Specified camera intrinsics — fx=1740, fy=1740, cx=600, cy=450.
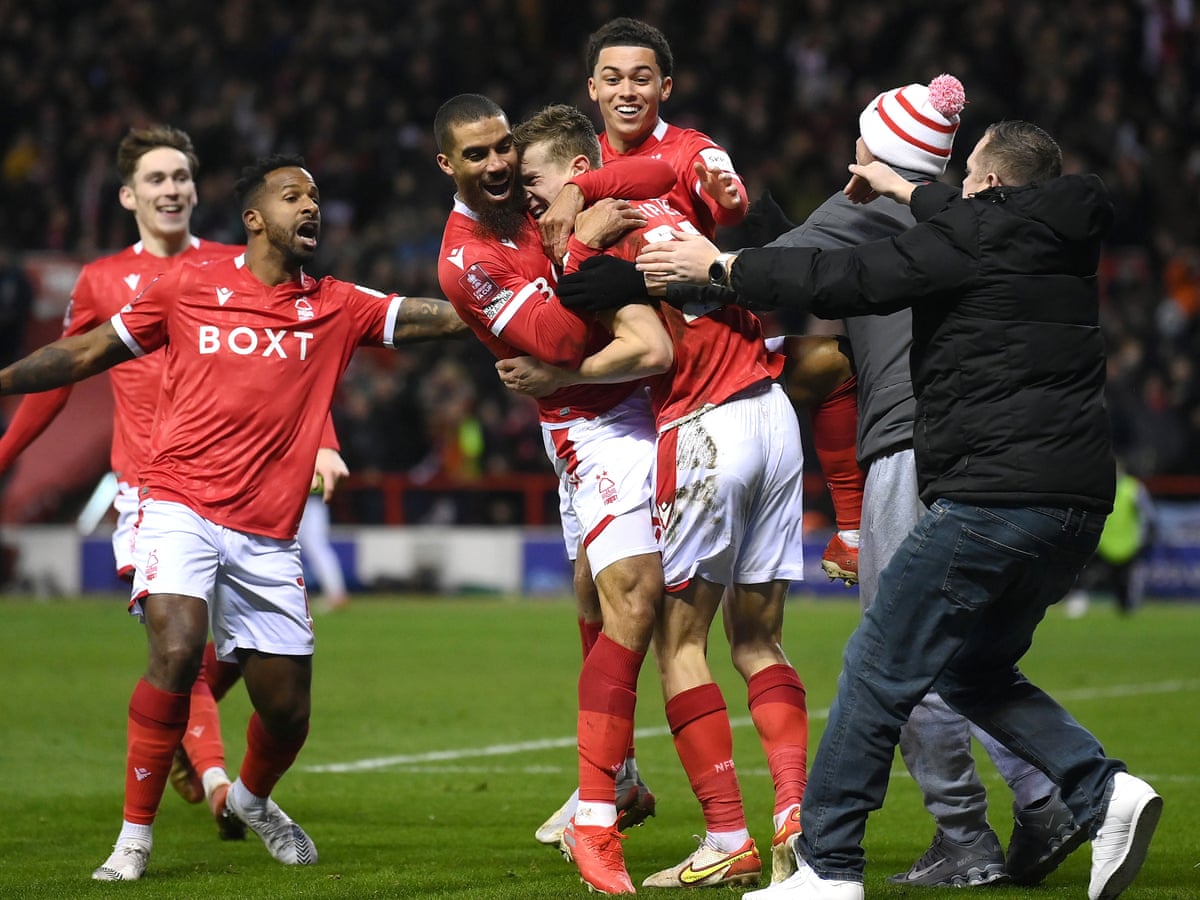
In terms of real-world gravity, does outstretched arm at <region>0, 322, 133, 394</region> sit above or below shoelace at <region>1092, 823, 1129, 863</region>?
above

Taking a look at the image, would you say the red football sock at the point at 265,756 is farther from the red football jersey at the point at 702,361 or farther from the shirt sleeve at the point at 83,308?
the shirt sleeve at the point at 83,308

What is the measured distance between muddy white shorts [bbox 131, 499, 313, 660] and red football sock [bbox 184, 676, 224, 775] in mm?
1104

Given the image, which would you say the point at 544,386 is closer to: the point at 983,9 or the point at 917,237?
the point at 917,237

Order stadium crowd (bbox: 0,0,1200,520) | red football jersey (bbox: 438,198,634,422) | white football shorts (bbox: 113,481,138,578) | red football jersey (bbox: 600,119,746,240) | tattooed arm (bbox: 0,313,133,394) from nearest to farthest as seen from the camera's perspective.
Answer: red football jersey (bbox: 438,198,634,422) → red football jersey (bbox: 600,119,746,240) → tattooed arm (bbox: 0,313,133,394) → white football shorts (bbox: 113,481,138,578) → stadium crowd (bbox: 0,0,1200,520)

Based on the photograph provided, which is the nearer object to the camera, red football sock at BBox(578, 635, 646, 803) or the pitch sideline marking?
red football sock at BBox(578, 635, 646, 803)

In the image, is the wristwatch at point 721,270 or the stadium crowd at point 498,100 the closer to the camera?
the wristwatch at point 721,270

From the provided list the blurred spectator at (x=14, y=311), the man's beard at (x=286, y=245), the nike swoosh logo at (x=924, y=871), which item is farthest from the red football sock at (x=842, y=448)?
the blurred spectator at (x=14, y=311)

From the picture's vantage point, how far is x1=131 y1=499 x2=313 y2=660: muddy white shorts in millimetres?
6480

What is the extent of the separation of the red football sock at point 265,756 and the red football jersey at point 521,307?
1744mm

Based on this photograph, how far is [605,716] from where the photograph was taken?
5.82m

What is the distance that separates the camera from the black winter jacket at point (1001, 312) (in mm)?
4980

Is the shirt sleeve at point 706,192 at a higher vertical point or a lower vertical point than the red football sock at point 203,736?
higher

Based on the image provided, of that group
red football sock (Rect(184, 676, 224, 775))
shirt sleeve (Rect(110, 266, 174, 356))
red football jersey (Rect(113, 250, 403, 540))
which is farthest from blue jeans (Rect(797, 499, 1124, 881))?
red football sock (Rect(184, 676, 224, 775))

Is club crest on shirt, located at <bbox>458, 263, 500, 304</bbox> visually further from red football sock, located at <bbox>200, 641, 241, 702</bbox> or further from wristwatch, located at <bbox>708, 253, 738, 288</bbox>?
red football sock, located at <bbox>200, 641, 241, 702</bbox>
